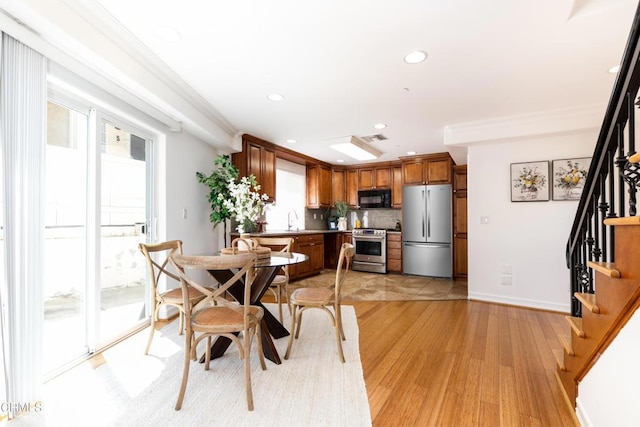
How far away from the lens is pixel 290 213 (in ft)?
20.4

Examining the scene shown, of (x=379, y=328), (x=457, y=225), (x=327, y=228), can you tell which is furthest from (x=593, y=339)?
(x=327, y=228)

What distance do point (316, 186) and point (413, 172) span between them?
6.75 ft

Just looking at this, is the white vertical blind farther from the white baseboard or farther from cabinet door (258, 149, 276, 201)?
the white baseboard

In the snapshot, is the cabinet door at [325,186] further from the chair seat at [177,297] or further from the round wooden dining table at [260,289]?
the chair seat at [177,297]

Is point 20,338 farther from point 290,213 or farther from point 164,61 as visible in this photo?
point 290,213

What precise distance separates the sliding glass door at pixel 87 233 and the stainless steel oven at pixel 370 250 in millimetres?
4249

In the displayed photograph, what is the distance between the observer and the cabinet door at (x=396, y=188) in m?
6.32

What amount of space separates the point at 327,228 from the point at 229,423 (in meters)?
5.77

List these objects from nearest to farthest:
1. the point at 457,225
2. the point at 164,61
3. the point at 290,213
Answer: the point at 164,61 < the point at 457,225 < the point at 290,213

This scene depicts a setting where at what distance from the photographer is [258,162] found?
475cm

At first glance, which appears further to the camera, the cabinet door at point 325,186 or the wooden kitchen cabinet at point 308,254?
the cabinet door at point 325,186

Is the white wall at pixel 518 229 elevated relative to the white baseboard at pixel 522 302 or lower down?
elevated

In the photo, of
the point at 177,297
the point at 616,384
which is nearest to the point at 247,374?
the point at 177,297

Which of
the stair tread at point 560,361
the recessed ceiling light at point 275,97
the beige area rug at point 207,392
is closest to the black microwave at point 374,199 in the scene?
the recessed ceiling light at point 275,97
